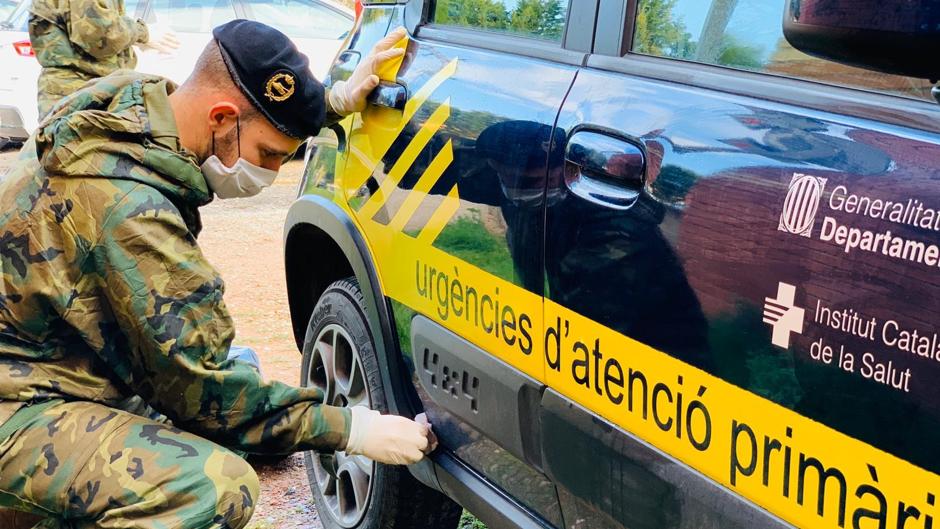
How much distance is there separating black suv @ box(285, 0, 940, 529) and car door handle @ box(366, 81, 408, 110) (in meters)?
0.01

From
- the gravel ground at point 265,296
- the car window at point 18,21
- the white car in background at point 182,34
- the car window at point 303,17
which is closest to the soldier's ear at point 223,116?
the gravel ground at point 265,296

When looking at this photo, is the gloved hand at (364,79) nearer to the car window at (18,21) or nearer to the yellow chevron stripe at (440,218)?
the yellow chevron stripe at (440,218)

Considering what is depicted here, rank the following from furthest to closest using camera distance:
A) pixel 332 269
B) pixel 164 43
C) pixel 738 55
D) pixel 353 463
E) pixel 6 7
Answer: pixel 6 7, pixel 164 43, pixel 332 269, pixel 353 463, pixel 738 55

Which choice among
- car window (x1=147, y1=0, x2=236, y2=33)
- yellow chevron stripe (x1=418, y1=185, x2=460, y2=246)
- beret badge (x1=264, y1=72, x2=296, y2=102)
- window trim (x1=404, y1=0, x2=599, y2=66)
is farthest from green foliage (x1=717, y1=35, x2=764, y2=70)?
car window (x1=147, y1=0, x2=236, y2=33)

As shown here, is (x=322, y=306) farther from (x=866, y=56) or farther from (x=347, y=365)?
(x=866, y=56)

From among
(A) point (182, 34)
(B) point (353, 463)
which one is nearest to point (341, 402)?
(B) point (353, 463)

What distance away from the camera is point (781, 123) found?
148 centimetres

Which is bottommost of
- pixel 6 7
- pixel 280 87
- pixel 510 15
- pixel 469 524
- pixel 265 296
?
pixel 265 296

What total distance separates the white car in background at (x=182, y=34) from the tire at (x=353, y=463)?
6526 mm

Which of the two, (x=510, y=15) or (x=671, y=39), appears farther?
(x=510, y=15)

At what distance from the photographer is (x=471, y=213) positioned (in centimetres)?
212

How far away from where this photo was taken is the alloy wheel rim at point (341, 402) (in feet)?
9.21

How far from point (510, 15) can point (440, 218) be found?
1.57 ft

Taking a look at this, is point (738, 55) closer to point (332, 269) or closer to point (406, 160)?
point (406, 160)
